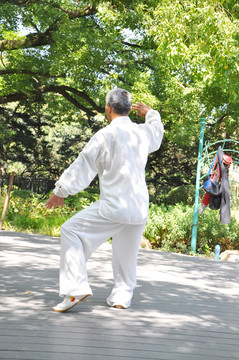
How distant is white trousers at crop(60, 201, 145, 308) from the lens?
4.44 metres

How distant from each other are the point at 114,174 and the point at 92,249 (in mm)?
688

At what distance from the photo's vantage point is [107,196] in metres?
4.57

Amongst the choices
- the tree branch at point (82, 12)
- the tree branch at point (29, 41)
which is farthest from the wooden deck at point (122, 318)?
the tree branch at point (82, 12)

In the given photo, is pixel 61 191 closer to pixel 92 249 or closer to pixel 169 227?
Result: pixel 92 249

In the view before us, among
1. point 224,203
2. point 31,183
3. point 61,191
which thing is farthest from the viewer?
point 31,183

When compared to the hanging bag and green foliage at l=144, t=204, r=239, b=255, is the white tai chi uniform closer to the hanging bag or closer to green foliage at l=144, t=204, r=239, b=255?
the hanging bag

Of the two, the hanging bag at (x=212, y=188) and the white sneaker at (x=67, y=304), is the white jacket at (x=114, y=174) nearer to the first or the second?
the white sneaker at (x=67, y=304)

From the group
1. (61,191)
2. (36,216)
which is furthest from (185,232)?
(61,191)

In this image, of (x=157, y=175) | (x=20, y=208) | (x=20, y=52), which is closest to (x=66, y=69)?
(x=20, y=52)

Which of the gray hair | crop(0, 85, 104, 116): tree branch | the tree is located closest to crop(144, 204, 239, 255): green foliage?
the tree

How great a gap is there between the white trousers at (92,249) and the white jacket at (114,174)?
0.14 metres

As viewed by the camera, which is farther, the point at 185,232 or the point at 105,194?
the point at 185,232

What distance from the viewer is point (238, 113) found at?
18.0m

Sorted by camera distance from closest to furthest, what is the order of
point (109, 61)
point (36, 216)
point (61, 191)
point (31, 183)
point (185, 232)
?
point (61, 191) → point (185, 232) → point (36, 216) → point (109, 61) → point (31, 183)
